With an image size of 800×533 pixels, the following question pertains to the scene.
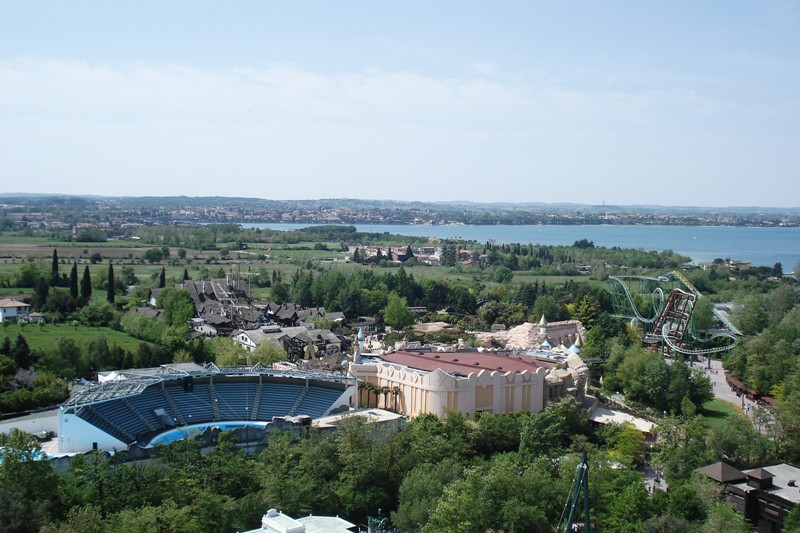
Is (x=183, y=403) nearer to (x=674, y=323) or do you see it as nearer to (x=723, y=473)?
(x=723, y=473)

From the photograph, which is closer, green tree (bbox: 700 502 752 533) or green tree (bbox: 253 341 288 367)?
green tree (bbox: 700 502 752 533)

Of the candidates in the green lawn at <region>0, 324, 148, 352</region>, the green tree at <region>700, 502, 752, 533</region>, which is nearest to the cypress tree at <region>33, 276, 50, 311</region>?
the green lawn at <region>0, 324, 148, 352</region>

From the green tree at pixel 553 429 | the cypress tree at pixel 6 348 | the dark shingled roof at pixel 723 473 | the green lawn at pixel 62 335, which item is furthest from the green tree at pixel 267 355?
the dark shingled roof at pixel 723 473

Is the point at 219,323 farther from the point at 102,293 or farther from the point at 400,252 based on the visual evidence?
the point at 400,252

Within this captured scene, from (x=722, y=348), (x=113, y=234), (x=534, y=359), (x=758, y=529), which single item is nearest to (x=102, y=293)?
(x=534, y=359)

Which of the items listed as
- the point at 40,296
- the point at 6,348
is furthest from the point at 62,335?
the point at 40,296

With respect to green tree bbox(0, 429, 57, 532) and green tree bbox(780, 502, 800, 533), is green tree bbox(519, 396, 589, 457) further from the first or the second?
green tree bbox(0, 429, 57, 532)
